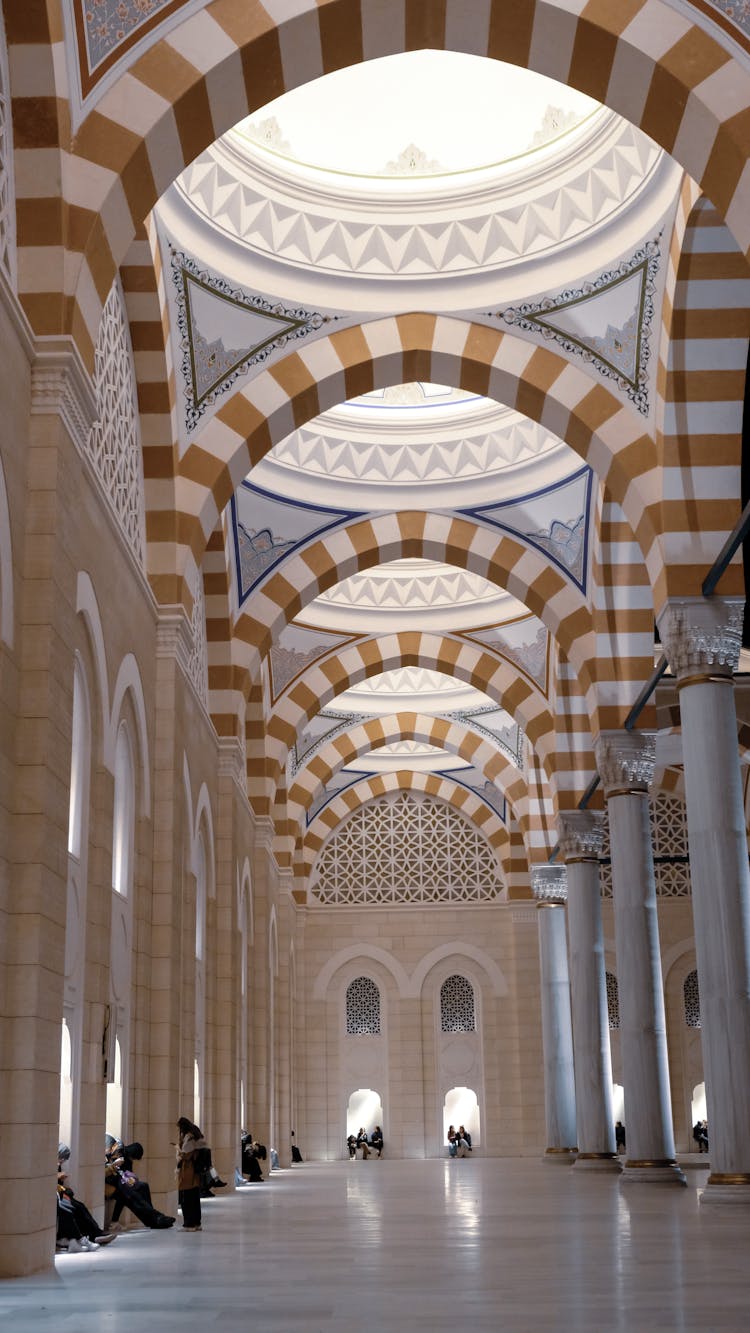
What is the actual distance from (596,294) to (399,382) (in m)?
1.95

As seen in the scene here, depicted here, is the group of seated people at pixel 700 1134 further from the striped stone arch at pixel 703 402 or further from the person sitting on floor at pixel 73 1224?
the person sitting on floor at pixel 73 1224

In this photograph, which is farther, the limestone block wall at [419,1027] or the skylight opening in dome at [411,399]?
the limestone block wall at [419,1027]

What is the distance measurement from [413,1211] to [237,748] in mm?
5117

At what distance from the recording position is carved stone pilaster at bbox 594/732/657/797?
461 inches

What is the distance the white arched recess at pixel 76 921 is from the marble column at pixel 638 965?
473 cm

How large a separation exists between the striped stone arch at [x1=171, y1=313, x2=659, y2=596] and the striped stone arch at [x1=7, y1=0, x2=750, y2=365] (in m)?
3.00

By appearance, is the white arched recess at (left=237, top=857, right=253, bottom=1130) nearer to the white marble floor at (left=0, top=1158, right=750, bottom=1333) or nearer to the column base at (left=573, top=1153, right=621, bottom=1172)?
the column base at (left=573, top=1153, right=621, bottom=1172)

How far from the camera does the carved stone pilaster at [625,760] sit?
11719mm

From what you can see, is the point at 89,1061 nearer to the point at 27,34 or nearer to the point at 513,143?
the point at 27,34

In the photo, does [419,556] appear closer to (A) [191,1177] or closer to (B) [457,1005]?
(A) [191,1177]

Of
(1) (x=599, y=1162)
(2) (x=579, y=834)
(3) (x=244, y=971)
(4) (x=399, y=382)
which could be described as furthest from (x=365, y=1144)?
(4) (x=399, y=382)

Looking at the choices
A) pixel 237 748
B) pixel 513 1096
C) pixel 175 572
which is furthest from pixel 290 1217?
pixel 513 1096

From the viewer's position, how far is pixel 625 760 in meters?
11.8

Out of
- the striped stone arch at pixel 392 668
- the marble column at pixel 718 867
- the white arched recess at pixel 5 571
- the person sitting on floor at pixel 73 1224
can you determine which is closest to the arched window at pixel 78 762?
the white arched recess at pixel 5 571
